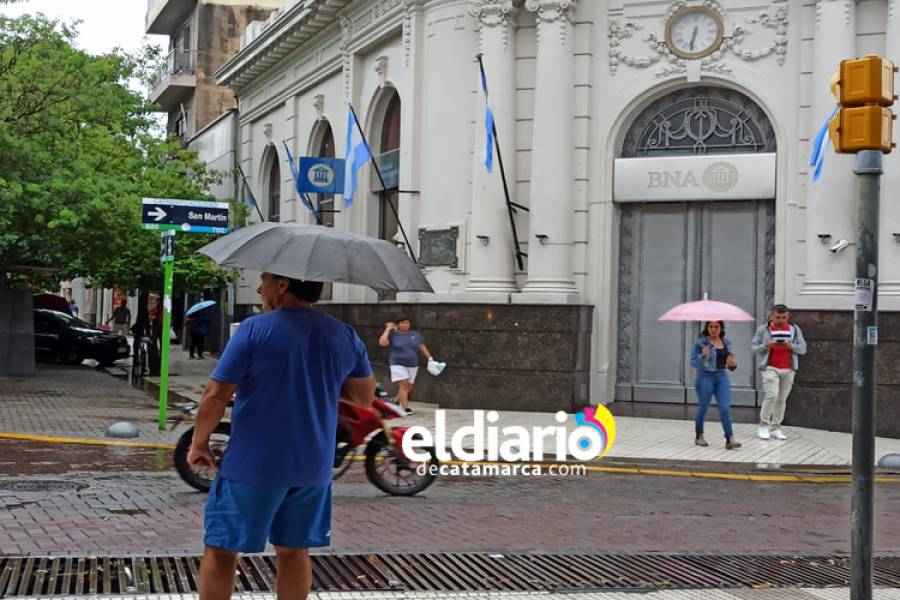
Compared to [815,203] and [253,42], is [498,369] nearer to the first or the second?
[815,203]

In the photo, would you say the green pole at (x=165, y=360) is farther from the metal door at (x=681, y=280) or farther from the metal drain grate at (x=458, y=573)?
the metal drain grate at (x=458, y=573)

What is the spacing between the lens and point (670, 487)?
1123 cm

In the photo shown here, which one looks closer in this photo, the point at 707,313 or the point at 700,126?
the point at 707,313

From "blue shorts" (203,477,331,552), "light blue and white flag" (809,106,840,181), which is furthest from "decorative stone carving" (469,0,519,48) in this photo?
"blue shorts" (203,477,331,552)

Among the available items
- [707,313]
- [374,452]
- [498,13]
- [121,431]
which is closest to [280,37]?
[498,13]

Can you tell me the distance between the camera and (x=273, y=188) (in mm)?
31750

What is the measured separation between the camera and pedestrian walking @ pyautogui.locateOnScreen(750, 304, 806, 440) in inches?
591

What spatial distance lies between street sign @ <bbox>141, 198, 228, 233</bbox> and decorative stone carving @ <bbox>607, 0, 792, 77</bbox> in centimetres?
711

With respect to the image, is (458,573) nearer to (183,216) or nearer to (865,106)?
(865,106)

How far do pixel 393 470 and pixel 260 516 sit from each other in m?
5.29

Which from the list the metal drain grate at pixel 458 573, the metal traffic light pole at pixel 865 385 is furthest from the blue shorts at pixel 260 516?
the metal traffic light pole at pixel 865 385

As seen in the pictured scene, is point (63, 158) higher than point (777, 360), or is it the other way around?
point (63, 158)

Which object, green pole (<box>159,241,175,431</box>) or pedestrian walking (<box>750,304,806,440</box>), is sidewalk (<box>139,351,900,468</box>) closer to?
pedestrian walking (<box>750,304,806,440</box>)

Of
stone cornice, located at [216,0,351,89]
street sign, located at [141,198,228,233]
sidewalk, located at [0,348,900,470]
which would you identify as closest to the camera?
sidewalk, located at [0,348,900,470]
